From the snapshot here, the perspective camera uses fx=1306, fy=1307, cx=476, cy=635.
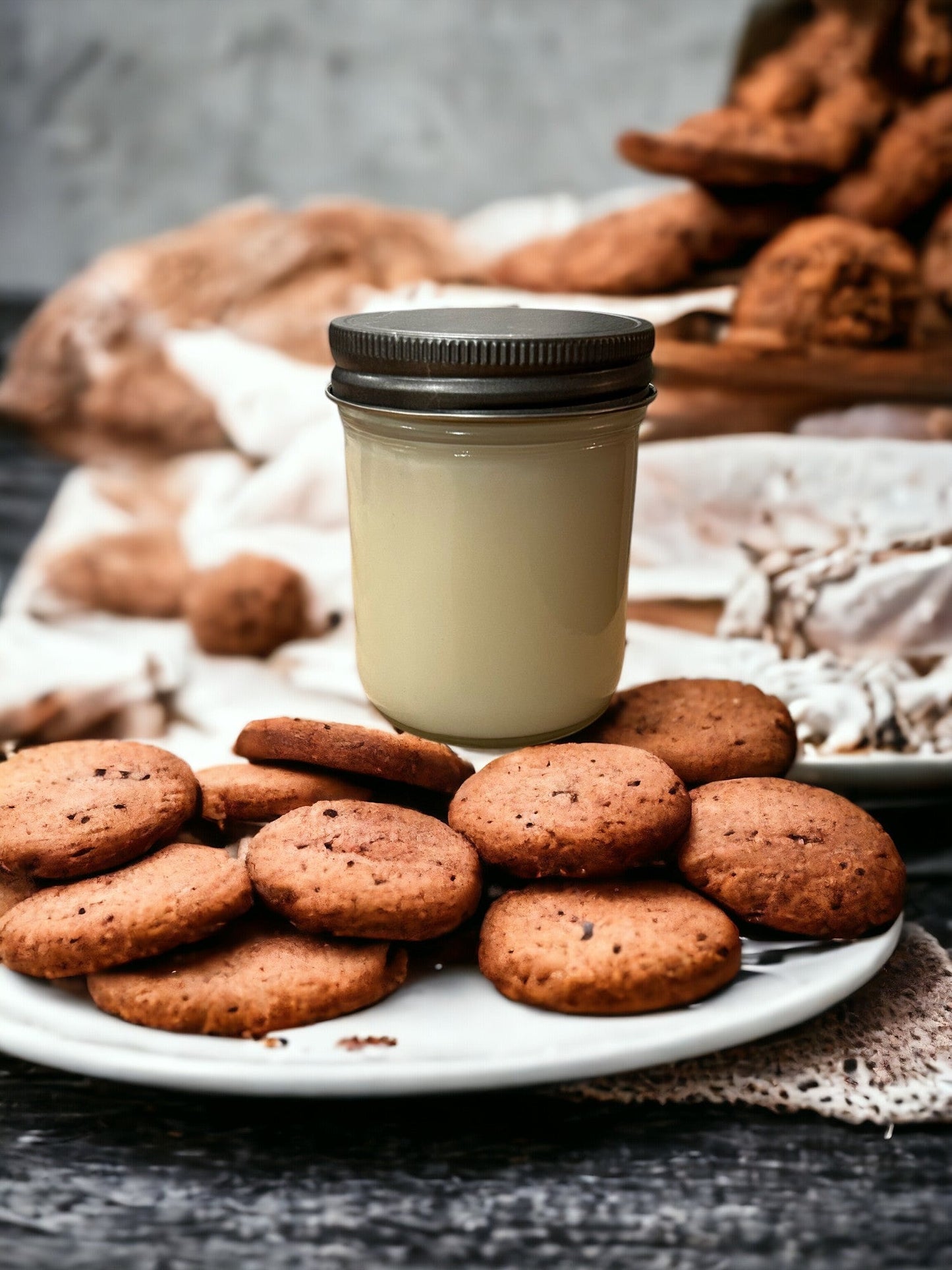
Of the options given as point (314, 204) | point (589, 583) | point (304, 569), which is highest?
point (314, 204)

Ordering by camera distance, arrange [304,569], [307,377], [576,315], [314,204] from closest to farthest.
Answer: [576,315] → [304,569] → [307,377] → [314,204]

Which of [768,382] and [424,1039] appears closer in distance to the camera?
[424,1039]

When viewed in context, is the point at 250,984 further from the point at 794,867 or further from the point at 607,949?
the point at 794,867

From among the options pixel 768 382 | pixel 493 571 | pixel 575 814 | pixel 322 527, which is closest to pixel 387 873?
pixel 575 814

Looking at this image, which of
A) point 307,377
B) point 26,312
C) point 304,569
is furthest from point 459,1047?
point 26,312

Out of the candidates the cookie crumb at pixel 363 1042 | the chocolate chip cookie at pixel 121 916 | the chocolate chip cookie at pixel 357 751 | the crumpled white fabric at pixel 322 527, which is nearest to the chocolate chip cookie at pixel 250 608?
the crumpled white fabric at pixel 322 527

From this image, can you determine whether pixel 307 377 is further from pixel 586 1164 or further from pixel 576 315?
pixel 586 1164
